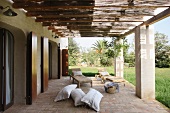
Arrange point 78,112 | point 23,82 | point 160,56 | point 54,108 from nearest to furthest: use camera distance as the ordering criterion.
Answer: point 78,112 < point 54,108 < point 23,82 < point 160,56

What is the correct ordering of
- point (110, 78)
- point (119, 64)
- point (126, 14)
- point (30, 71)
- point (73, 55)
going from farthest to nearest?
point (73, 55) → point (119, 64) → point (110, 78) → point (30, 71) → point (126, 14)

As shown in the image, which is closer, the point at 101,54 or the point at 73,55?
the point at 101,54

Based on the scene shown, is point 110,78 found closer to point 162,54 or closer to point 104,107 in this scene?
point 104,107

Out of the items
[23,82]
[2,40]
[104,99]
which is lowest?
[104,99]

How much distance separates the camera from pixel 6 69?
4.96 meters

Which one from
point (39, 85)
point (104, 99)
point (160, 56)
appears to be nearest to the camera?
point (104, 99)

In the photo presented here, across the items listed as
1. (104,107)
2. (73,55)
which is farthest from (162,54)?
(104,107)

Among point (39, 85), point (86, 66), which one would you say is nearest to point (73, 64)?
point (86, 66)

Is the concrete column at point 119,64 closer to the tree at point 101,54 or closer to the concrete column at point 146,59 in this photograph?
the tree at point 101,54

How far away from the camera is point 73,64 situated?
1675 centimetres

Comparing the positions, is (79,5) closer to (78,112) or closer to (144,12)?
(144,12)

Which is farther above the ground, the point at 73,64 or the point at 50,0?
the point at 50,0

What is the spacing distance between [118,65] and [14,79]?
7773 mm

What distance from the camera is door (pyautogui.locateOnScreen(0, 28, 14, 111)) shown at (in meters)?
4.73
